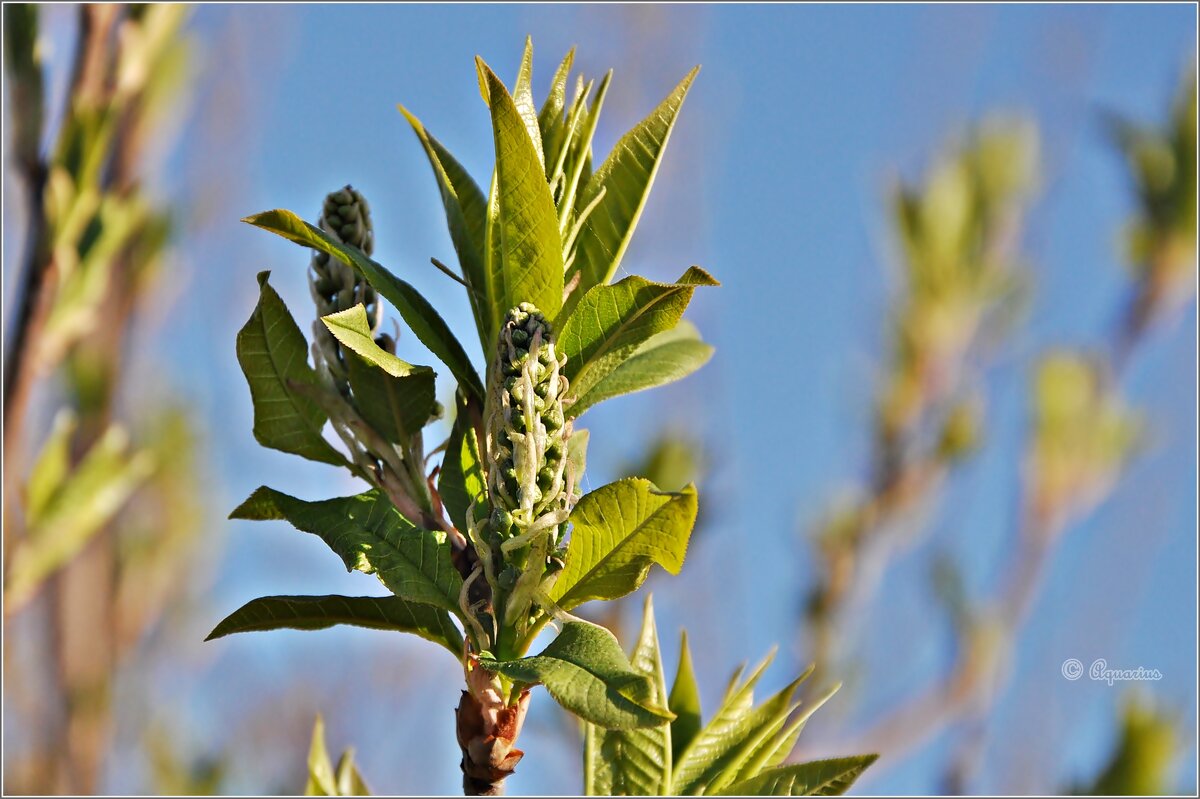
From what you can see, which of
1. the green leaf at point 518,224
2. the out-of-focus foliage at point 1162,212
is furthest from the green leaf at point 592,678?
the out-of-focus foliage at point 1162,212

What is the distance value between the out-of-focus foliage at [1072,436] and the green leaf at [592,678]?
2499mm

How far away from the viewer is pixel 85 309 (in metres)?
1.85

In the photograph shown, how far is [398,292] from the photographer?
89 centimetres

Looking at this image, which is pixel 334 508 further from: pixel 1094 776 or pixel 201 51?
pixel 201 51

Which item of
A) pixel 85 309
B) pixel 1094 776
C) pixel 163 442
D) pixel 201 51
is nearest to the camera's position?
pixel 85 309

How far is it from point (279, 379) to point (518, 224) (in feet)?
0.82

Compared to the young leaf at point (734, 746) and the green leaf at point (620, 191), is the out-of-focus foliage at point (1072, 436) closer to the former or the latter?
the young leaf at point (734, 746)

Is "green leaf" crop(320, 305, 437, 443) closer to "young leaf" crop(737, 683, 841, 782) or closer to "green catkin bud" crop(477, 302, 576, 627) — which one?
"green catkin bud" crop(477, 302, 576, 627)

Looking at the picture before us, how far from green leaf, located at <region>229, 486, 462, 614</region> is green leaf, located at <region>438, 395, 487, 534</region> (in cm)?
3

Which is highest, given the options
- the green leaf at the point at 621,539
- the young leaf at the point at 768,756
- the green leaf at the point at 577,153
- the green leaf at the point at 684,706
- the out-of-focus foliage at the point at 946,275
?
the out-of-focus foliage at the point at 946,275

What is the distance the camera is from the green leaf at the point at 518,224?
86 cm

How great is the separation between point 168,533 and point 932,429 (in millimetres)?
2081

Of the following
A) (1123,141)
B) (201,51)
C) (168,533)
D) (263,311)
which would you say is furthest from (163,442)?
(1123,141)

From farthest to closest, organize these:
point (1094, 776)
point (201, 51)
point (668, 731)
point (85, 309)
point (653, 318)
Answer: point (201, 51) → point (1094, 776) → point (85, 309) → point (668, 731) → point (653, 318)
